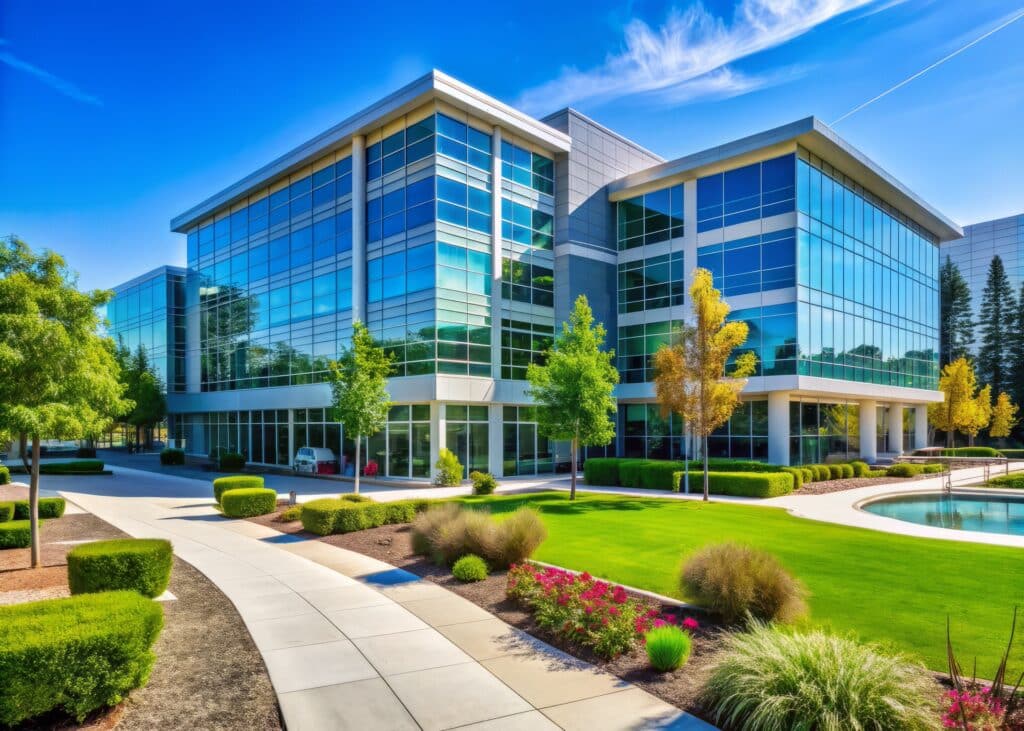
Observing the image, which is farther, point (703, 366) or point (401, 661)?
point (703, 366)

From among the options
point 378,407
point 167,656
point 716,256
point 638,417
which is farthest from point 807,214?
point 167,656

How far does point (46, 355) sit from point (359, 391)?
1225cm

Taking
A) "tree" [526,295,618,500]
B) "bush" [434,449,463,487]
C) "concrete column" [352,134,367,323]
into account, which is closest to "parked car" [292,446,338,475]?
"concrete column" [352,134,367,323]

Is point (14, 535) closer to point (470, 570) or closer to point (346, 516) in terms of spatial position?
point (346, 516)

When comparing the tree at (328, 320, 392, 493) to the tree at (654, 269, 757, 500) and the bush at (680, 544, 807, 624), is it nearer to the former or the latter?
the tree at (654, 269, 757, 500)

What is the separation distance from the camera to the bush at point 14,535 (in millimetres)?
13750

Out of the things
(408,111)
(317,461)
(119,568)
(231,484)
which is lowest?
(317,461)

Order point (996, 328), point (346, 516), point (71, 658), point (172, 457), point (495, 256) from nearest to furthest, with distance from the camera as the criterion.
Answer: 1. point (71, 658)
2. point (346, 516)
3. point (495, 256)
4. point (172, 457)
5. point (996, 328)

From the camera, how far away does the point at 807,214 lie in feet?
103

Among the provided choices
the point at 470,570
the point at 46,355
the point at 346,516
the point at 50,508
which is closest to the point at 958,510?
the point at 470,570

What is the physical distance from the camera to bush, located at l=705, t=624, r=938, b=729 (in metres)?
5.10

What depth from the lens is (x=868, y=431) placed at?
38938 mm

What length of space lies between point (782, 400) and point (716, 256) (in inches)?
332

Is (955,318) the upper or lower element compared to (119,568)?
upper
